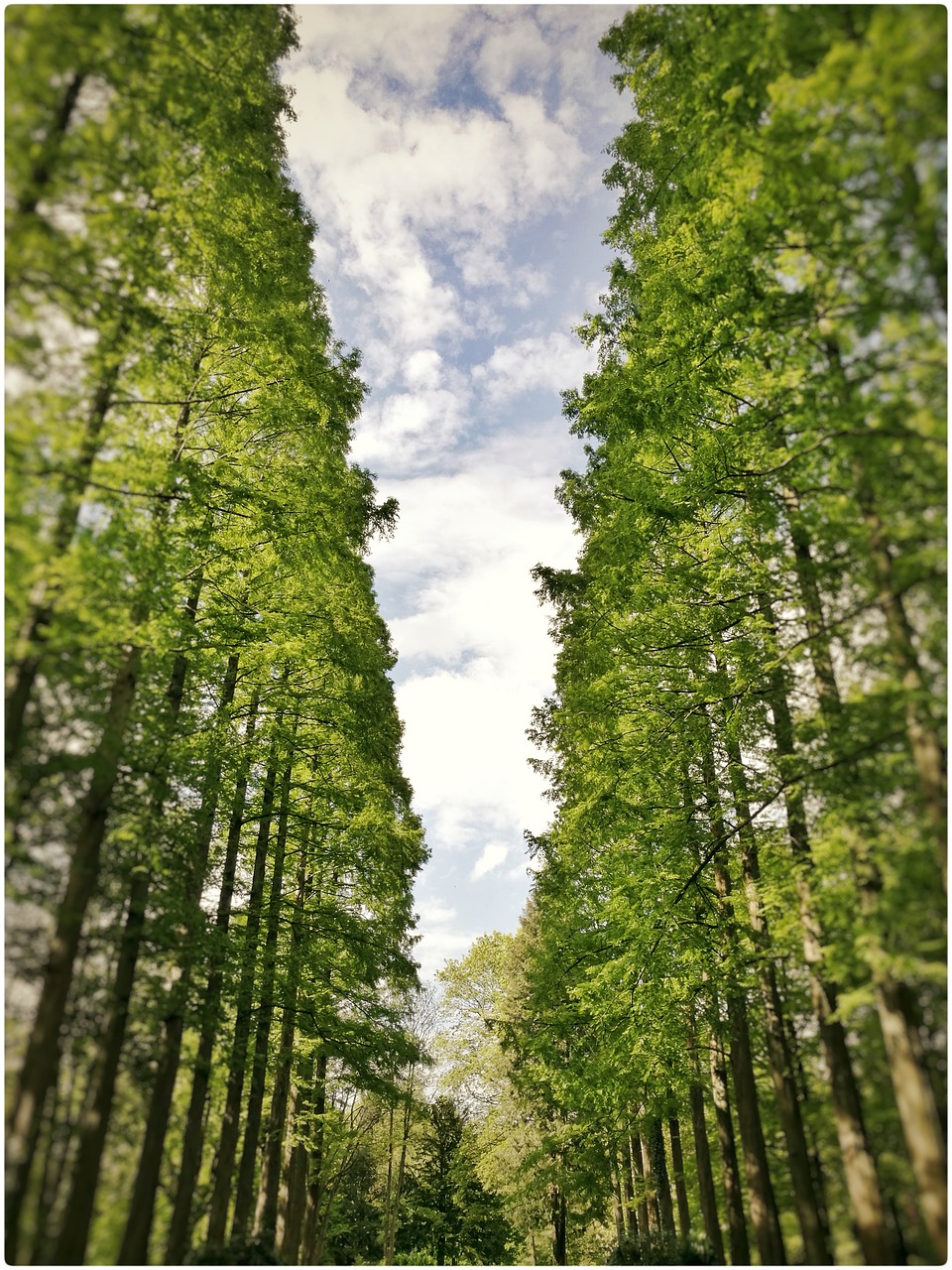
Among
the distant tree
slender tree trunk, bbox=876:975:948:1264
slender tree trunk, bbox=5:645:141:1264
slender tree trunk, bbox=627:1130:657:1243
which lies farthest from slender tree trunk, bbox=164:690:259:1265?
the distant tree

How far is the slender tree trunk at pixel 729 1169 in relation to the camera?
877 centimetres

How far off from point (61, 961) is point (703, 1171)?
1091 centimetres

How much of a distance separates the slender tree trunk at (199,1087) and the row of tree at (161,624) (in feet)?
0.12

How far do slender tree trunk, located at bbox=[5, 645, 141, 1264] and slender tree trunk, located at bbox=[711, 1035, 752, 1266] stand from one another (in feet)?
25.3

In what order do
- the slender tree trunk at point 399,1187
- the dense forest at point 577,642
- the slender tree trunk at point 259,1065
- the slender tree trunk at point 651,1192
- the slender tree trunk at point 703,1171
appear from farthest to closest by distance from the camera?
the slender tree trunk at point 399,1187, the slender tree trunk at point 651,1192, the slender tree trunk at point 703,1171, the slender tree trunk at point 259,1065, the dense forest at point 577,642

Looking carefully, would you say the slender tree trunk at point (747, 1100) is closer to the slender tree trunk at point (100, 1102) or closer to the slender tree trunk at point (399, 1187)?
the slender tree trunk at point (100, 1102)

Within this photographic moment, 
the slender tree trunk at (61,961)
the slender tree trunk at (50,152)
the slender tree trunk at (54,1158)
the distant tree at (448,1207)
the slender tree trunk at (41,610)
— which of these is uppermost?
the slender tree trunk at (50,152)

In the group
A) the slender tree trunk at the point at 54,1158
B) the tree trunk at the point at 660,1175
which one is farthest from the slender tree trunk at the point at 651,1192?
the slender tree trunk at the point at 54,1158

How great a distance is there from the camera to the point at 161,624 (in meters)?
6.33

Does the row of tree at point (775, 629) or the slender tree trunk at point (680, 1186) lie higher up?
the row of tree at point (775, 629)

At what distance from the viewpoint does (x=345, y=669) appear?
33.3ft

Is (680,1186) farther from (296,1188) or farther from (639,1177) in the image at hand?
(296,1188)

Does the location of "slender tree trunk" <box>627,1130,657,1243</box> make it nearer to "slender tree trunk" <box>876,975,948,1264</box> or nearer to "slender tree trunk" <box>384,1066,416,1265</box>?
"slender tree trunk" <box>384,1066,416,1265</box>

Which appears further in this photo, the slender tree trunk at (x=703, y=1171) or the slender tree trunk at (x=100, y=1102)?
the slender tree trunk at (x=703, y=1171)
